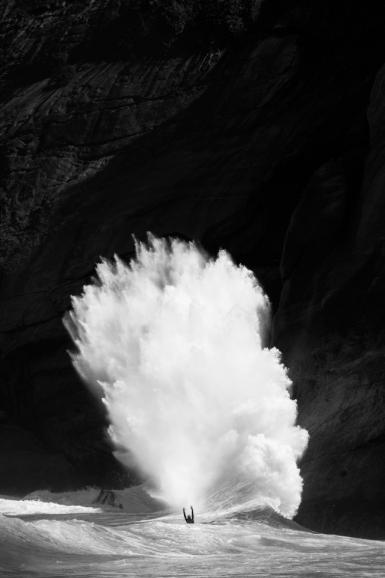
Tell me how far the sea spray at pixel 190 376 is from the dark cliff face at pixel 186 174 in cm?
90

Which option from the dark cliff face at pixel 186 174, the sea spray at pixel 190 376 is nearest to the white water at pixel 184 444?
the sea spray at pixel 190 376

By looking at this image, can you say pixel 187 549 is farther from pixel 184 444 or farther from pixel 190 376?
pixel 190 376

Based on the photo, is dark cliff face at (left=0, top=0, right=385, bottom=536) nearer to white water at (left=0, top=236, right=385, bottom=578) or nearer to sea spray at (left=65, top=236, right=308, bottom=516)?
sea spray at (left=65, top=236, right=308, bottom=516)

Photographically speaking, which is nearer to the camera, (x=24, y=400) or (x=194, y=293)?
(x=194, y=293)

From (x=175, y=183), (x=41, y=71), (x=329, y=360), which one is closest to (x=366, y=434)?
(x=329, y=360)

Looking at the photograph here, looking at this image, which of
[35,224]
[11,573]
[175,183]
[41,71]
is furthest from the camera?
[41,71]

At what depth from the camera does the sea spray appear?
34.5m

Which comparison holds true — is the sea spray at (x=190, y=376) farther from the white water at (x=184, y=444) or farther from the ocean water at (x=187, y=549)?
the ocean water at (x=187, y=549)

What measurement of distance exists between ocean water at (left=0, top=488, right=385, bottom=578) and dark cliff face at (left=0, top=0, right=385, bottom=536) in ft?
13.2

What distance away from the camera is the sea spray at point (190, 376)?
34469mm

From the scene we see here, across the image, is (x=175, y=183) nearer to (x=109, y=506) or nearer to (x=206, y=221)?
(x=206, y=221)

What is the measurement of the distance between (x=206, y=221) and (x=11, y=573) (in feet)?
75.4

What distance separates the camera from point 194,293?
137ft

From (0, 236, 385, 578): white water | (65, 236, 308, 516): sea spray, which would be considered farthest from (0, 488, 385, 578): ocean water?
(65, 236, 308, 516): sea spray
